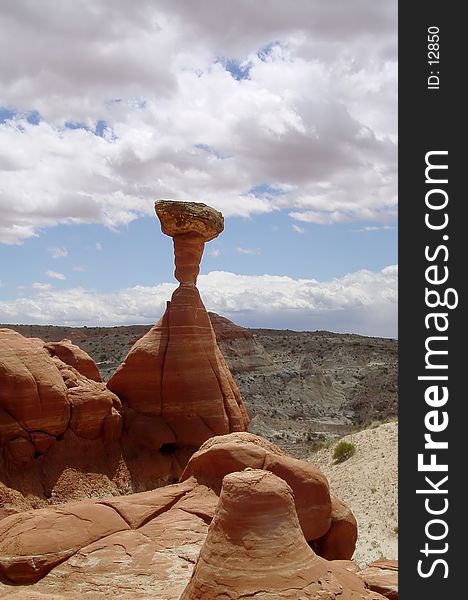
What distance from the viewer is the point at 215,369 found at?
59.0ft

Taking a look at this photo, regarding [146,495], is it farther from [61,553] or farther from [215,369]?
[215,369]

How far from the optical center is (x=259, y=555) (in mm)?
6707

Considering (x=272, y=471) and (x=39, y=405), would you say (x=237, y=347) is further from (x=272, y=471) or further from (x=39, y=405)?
(x=272, y=471)

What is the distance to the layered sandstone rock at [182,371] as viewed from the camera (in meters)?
17.0

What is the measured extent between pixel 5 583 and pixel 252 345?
45877mm

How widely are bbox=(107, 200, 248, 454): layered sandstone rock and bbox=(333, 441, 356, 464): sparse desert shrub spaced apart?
426 inches

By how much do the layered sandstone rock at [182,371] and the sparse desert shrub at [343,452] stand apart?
1082 centimetres

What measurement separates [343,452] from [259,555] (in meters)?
22.0

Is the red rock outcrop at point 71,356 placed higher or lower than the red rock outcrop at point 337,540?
higher

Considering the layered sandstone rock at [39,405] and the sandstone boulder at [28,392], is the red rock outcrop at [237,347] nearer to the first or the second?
the layered sandstone rock at [39,405]

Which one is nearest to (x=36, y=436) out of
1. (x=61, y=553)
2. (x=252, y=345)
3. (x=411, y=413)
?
(x=61, y=553)

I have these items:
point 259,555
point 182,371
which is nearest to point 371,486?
point 182,371

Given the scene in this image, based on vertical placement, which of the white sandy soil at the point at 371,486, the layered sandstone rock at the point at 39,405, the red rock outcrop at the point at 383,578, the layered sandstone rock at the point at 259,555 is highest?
the layered sandstone rock at the point at 39,405

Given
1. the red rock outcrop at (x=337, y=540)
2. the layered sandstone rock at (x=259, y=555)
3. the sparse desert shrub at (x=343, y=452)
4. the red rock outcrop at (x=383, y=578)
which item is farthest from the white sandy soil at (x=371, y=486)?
the layered sandstone rock at (x=259, y=555)
